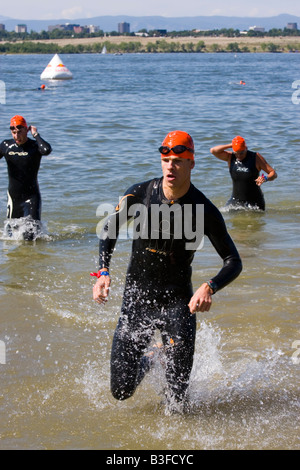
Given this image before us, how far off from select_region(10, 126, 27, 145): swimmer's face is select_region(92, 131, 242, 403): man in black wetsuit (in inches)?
187

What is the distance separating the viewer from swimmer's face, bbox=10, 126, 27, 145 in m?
8.84

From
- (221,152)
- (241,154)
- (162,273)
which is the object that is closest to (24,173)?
(221,152)

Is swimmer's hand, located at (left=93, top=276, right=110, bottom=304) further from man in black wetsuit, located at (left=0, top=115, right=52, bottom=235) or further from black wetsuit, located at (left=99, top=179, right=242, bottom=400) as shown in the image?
man in black wetsuit, located at (left=0, top=115, right=52, bottom=235)

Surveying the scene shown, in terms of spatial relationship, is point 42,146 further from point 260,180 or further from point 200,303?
point 200,303

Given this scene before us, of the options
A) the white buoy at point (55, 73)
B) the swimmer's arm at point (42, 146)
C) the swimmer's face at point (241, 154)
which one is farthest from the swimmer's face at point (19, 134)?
the white buoy at point (55, 73)

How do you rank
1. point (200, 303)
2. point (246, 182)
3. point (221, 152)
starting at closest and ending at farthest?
point (200, 303)
point (221, 152)
point (246, 182)

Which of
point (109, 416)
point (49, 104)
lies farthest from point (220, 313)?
point (49, 104)

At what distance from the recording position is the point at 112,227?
14.7ft

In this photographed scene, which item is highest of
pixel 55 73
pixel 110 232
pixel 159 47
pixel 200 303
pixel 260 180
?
pixel 159 47

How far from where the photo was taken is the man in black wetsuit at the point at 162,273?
14.4ft

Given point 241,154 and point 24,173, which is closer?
point 24,173
